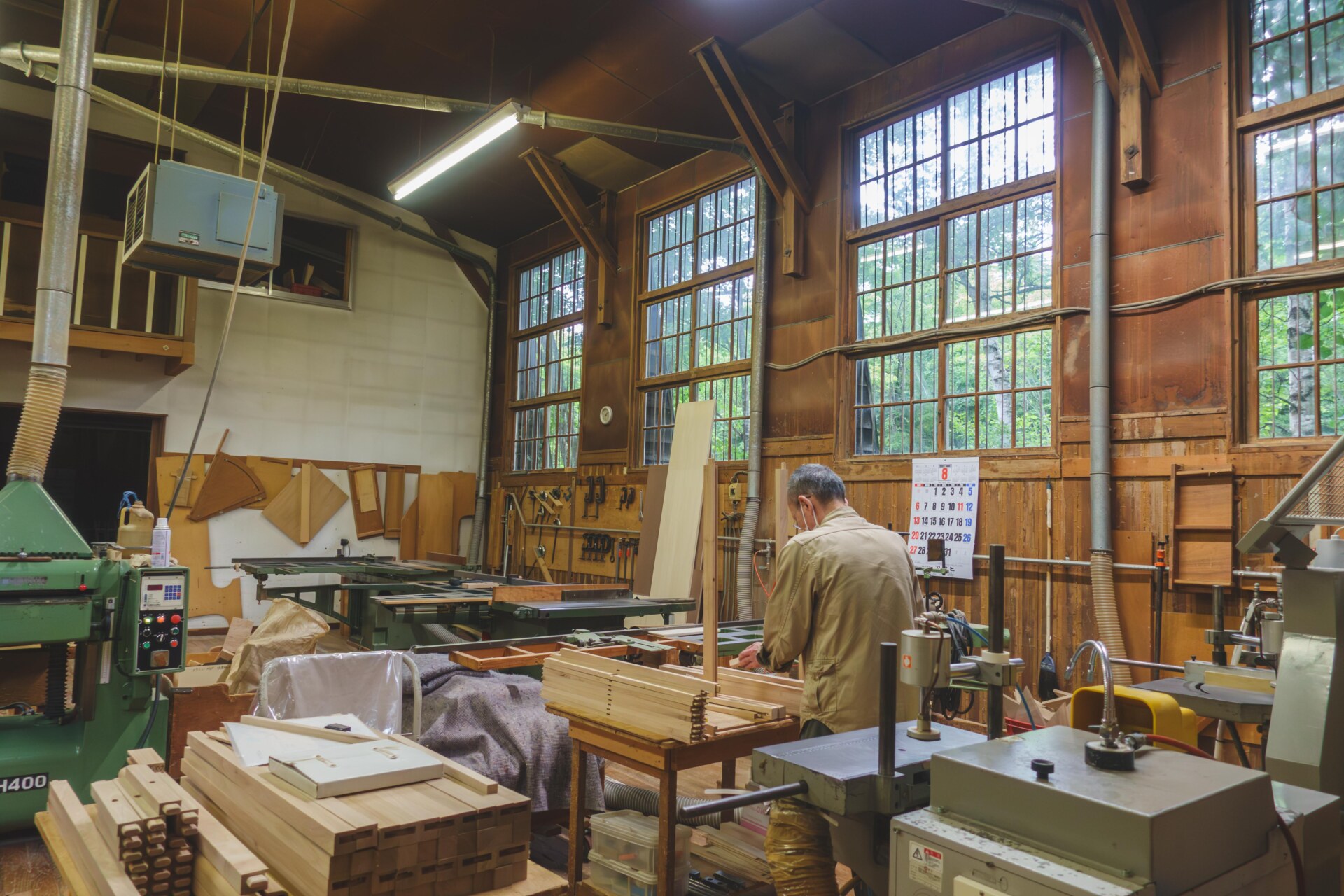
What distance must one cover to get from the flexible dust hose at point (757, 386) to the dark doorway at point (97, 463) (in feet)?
21.4

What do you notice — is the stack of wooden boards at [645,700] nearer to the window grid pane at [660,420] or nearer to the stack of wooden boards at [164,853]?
the stack of wooden boards at [164,853]

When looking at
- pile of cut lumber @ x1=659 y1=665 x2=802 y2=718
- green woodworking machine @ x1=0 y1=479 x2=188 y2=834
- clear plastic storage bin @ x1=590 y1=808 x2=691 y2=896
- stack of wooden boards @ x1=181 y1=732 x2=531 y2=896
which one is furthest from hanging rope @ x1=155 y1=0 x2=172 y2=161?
clear plastic storage bin @ x1=590 y1=808 x2=691 y2=896

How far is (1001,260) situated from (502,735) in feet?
14.7

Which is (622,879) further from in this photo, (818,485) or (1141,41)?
(1141,41)

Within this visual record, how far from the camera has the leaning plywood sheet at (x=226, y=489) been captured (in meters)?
9.12

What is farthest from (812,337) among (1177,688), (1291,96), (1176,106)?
(1177,688)

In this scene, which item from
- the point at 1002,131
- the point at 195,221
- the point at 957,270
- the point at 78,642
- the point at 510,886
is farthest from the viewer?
the point at 957,270

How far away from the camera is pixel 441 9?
6.82 metres

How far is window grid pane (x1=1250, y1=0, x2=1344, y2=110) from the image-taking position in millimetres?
4449

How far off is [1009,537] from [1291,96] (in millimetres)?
2901

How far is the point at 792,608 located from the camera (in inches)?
104

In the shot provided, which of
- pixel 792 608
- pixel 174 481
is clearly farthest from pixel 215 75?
pixel 792 608

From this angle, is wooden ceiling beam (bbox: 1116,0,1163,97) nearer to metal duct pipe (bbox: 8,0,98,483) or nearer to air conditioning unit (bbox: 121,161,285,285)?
air conditioning unit (bbox: 121,161,285,285)

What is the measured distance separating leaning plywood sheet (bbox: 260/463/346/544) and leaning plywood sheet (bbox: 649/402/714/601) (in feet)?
16.2
